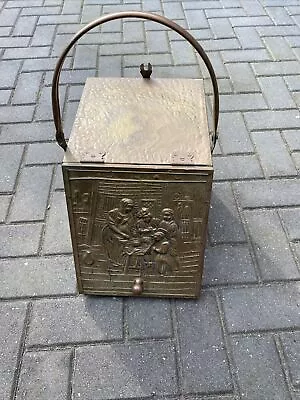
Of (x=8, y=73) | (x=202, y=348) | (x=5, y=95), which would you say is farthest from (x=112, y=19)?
(x=8, y=73)

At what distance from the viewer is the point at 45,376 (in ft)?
5.03

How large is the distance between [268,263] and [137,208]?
717mm

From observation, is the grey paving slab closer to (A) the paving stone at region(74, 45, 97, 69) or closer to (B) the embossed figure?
(A) the paving stone at region(74, 45, 97, 69)

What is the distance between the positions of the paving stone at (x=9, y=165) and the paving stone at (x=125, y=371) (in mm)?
962

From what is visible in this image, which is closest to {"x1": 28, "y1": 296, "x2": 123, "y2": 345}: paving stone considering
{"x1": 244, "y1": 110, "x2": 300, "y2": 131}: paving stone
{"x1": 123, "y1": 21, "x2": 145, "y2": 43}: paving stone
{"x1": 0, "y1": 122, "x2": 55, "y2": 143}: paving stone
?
{"x1": 0, "y1": 122, "x2": 55, "y2": 143}: paving stone

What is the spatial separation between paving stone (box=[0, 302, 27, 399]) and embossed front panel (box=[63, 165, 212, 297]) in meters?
0.25

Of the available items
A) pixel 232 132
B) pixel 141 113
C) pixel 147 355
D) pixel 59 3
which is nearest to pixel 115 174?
pixel 141 113

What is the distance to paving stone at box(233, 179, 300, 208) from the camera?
2.13 meters

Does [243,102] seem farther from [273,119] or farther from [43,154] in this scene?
[43,154]

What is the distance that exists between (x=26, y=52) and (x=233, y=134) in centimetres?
162

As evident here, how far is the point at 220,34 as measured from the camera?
337 centimetres

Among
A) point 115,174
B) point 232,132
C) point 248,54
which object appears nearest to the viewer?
point 115,174

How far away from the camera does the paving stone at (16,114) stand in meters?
2.61

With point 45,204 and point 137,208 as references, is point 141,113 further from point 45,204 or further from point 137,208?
point 45,204
